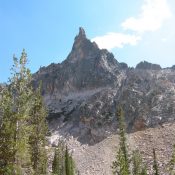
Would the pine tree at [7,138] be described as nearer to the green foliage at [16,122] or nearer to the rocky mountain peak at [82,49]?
the green foliage at [16,122]

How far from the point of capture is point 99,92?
15588 cm

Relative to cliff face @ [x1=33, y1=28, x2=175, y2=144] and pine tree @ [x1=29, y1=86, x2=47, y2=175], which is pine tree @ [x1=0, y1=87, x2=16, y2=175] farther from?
cliff face @ [x1=33, y1=28, x2=175, y2=144]

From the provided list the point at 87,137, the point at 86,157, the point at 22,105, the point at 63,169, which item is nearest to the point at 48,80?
the point at 87,137

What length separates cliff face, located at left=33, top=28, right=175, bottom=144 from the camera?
137250mm

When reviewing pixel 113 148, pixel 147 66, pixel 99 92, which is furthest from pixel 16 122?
pixel 147 66

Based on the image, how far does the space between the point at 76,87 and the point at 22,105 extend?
143352mm

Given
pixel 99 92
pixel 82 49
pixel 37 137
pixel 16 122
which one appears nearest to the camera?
pixel 16 122

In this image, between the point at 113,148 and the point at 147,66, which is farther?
the point at 147,66

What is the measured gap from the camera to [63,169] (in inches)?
3558

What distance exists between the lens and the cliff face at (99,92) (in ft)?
450

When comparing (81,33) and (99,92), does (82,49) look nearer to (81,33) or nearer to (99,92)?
(81,33)

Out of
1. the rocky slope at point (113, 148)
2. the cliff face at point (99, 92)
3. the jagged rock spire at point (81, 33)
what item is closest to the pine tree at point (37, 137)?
the rocky slope at point (113, 148)

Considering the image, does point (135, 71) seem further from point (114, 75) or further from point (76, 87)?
point (76, 87)

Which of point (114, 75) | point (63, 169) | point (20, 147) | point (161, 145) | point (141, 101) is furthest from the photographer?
point (114, 75)
